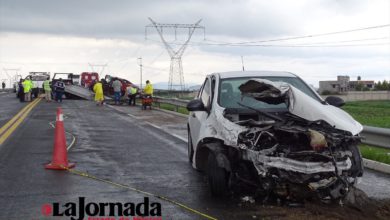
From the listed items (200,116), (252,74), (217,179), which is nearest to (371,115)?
(252,74)

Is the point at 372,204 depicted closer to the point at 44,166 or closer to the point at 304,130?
the point at 304,130

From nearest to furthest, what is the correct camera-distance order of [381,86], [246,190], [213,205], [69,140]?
[213,205]
[246,190]
[69,140]
[381,86]

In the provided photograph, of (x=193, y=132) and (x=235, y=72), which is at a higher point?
(x=235, y=72)

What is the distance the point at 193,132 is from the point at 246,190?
6.97 ft

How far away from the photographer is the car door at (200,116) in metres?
7.96

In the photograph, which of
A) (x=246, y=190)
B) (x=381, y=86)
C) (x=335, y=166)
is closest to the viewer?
(x=335, y=166)

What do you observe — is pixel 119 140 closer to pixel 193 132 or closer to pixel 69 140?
pixel 69 140

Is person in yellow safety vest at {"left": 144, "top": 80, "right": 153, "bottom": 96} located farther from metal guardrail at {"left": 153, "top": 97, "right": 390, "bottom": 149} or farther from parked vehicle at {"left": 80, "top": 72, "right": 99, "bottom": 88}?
parked vehicle at {"left": 80, "top": 72, "right": 99, "bottom": 88}

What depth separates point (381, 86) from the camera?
118812mm

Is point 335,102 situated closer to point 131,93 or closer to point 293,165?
point 293,165

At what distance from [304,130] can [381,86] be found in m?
120

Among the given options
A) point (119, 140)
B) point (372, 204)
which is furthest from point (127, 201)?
point (119, 140)

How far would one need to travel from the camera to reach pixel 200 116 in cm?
823

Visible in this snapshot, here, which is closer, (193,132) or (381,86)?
(193,132)
